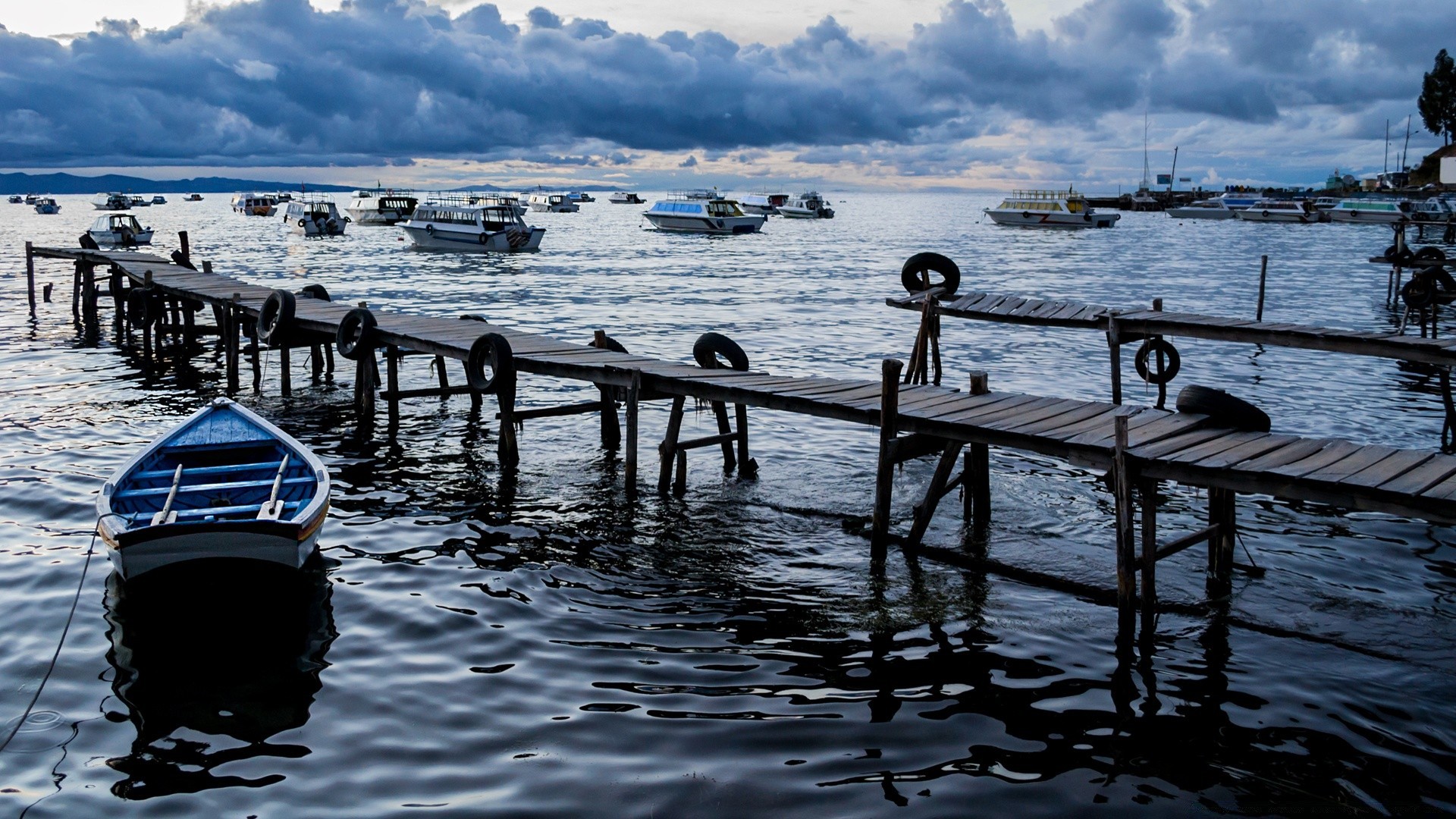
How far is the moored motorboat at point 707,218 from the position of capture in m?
96.1

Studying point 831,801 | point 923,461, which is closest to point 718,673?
point 831,801

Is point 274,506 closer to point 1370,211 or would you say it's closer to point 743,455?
point 743,455

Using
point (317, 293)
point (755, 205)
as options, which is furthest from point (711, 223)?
point (317, 293)

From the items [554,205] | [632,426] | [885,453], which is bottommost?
[632,426]

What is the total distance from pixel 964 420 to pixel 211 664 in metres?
7.64

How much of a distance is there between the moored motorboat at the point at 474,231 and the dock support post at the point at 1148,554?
6134 centimetres

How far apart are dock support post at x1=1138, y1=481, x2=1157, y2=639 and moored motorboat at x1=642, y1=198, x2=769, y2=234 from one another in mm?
87626

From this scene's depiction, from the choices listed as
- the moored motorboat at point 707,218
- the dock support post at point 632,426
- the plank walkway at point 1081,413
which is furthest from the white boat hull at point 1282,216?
the dock support post at point 632,426

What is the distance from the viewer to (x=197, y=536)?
10.2 meters

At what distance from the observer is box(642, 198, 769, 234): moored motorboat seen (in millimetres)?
96125

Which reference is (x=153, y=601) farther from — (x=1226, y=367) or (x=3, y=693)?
(x=1226, y=367)

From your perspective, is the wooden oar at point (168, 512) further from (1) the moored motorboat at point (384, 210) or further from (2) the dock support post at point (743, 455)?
(1) the moored motorboat at point (384, 210)

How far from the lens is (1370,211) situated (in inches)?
3900

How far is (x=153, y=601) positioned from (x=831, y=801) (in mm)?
7619
